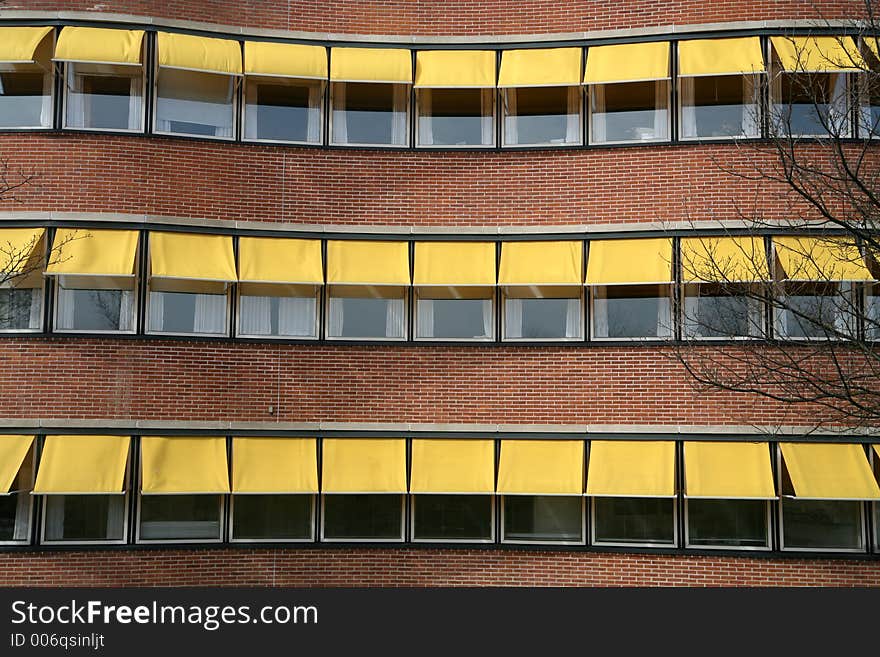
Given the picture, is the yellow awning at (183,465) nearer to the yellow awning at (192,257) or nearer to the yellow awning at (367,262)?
the yellow awning at (192,257)

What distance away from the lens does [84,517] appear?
15617mm

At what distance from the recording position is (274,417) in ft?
53.0

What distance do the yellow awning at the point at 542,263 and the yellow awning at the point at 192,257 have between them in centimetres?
449

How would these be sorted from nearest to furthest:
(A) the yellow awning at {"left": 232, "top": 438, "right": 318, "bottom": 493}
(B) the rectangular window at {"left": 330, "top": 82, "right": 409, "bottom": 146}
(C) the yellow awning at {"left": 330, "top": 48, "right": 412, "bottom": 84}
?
(A) the yellow awning at {"left": 232, "top": 438, "right": 318, "bottom": 493} < (C) the yellow awning at {"left": 330, "top": 48, "right": 412, "bottom": 84} < (B) the rectangular window at {"left": 330, "top": 82, "right": 409, "bottom": 146}

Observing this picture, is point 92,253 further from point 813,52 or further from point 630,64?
point 813,52

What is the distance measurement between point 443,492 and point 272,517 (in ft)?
9.27

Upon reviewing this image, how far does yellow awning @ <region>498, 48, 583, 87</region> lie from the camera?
16.5 m

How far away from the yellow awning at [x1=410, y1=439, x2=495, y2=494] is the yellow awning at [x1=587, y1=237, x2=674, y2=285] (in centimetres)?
329

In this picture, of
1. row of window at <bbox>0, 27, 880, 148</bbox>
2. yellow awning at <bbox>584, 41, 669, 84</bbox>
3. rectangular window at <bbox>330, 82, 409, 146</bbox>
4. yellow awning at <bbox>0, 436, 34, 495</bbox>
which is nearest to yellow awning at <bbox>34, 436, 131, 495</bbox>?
yellow awning at <bbox>0, 436, 34, 495</bbox>

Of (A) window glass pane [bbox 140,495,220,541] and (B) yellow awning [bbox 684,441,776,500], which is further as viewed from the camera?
(A) window glass pane [bbox 140,495,220,541]

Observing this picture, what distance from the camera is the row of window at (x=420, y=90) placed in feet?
52.6

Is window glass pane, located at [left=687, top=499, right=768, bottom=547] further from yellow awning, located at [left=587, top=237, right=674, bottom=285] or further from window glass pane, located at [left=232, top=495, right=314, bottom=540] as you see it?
window glass pane, located at [left=232, top=495, right=314, bottom=540]

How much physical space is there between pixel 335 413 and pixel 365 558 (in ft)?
7.90

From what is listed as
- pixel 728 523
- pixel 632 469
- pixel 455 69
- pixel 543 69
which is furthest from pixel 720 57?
pixel 728 523
